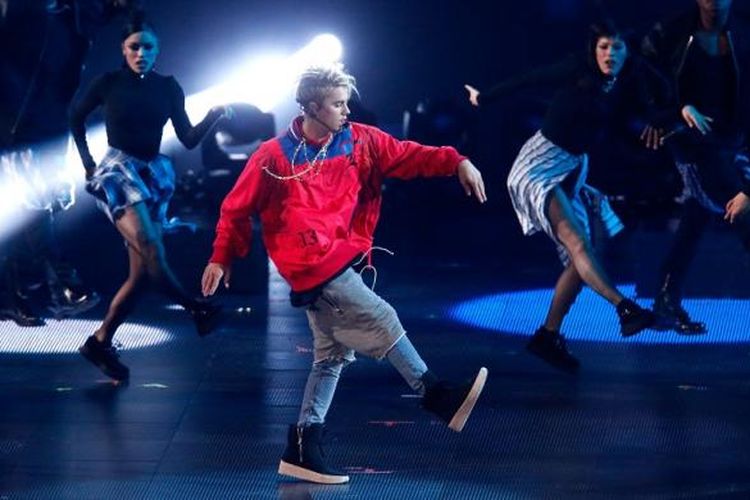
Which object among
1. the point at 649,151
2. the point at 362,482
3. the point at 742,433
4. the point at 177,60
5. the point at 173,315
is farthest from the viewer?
→ the point at 177,60

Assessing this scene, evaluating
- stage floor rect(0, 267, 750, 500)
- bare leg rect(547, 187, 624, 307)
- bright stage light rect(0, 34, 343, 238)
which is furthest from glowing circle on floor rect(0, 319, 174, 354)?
bright stage light rect(0, 34, 343, 238)

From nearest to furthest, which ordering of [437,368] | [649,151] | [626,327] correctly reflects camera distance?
[626,327], [437,368], [649,151]

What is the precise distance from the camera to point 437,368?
7.09m

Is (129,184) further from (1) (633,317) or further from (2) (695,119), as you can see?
(2) (695,119)

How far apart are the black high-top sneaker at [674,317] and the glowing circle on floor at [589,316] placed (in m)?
0.06

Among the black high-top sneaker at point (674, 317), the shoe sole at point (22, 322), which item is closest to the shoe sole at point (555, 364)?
the black high-top sneaker at point (674, 317)

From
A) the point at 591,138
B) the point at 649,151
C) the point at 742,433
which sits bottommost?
the point at 649,151

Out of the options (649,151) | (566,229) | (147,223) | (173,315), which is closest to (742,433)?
(566,229)

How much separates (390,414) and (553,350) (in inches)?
Result: 41.1

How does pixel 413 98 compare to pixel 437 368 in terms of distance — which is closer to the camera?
pixel 437 368

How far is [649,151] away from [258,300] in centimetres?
380

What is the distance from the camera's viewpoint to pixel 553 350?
22.8 feet

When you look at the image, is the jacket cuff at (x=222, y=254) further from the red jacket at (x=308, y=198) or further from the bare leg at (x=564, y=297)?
the bare leg at (x=564, y=297)

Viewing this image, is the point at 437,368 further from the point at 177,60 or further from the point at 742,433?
the point at 177,60
